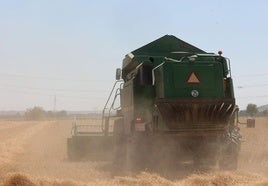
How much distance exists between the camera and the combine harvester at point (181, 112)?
1032 centimetres

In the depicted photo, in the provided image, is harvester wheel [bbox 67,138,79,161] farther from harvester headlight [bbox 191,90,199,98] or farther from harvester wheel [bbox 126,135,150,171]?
harvester headlight [bbox 191,90,199,98]

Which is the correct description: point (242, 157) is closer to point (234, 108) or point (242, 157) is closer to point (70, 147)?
point (234, 108)

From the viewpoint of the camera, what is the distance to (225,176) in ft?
29.0

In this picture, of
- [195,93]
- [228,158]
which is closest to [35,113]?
[228,158]

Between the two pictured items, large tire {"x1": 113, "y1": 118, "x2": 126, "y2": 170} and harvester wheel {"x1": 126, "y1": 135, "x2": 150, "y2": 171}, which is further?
large tire {"x1": 113, "y1": 118, "x2": 126, "y2": 170}

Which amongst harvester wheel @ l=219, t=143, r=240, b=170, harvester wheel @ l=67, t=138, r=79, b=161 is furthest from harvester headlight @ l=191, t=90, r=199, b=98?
harvester wheel @ l=67, t=138, r=79, b=161

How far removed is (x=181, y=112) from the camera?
A: 10266 mm

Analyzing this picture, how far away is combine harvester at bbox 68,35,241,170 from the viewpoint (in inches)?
406

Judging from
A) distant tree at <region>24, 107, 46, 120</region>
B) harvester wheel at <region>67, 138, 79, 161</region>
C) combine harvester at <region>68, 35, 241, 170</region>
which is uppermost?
distant tree at <region>24, 107, 46, 120</region>

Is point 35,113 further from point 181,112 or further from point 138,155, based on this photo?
point 181,112

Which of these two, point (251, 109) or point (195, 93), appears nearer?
point (195, 93)

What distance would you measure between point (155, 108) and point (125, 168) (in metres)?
2.19

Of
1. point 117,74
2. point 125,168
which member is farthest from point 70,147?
point 125,168

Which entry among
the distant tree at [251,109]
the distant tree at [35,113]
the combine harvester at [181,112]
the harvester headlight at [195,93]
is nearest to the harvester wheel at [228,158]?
the combine harvester at [181,112]
